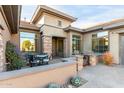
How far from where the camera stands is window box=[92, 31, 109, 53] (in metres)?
10.4

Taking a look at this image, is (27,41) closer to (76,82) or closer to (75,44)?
(75,44)

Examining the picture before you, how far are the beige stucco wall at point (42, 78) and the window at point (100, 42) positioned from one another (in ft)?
22.0

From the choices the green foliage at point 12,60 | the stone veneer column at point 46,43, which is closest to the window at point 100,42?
the stone veneer column at point 46,43

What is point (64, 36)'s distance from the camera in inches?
463

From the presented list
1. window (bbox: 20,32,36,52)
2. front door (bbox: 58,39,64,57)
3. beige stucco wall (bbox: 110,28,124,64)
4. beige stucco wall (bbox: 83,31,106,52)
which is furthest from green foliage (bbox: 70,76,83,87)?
beige stucco wall (bbox: 83,31,106,52)

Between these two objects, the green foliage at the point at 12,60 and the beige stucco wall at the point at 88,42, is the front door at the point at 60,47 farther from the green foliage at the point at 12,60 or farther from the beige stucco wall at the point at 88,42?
the green foliage at the point at 12,60

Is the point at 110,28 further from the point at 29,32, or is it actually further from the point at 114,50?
the point at 29,32

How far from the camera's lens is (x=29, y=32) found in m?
10.2

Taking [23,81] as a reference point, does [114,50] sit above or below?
above

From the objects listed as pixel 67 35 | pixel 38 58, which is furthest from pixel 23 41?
pixel 67 35

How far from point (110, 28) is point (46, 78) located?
8071 mm

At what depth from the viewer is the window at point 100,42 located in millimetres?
10416

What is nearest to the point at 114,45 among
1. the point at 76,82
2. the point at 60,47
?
the point at 60,47

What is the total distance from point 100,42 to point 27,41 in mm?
7798
